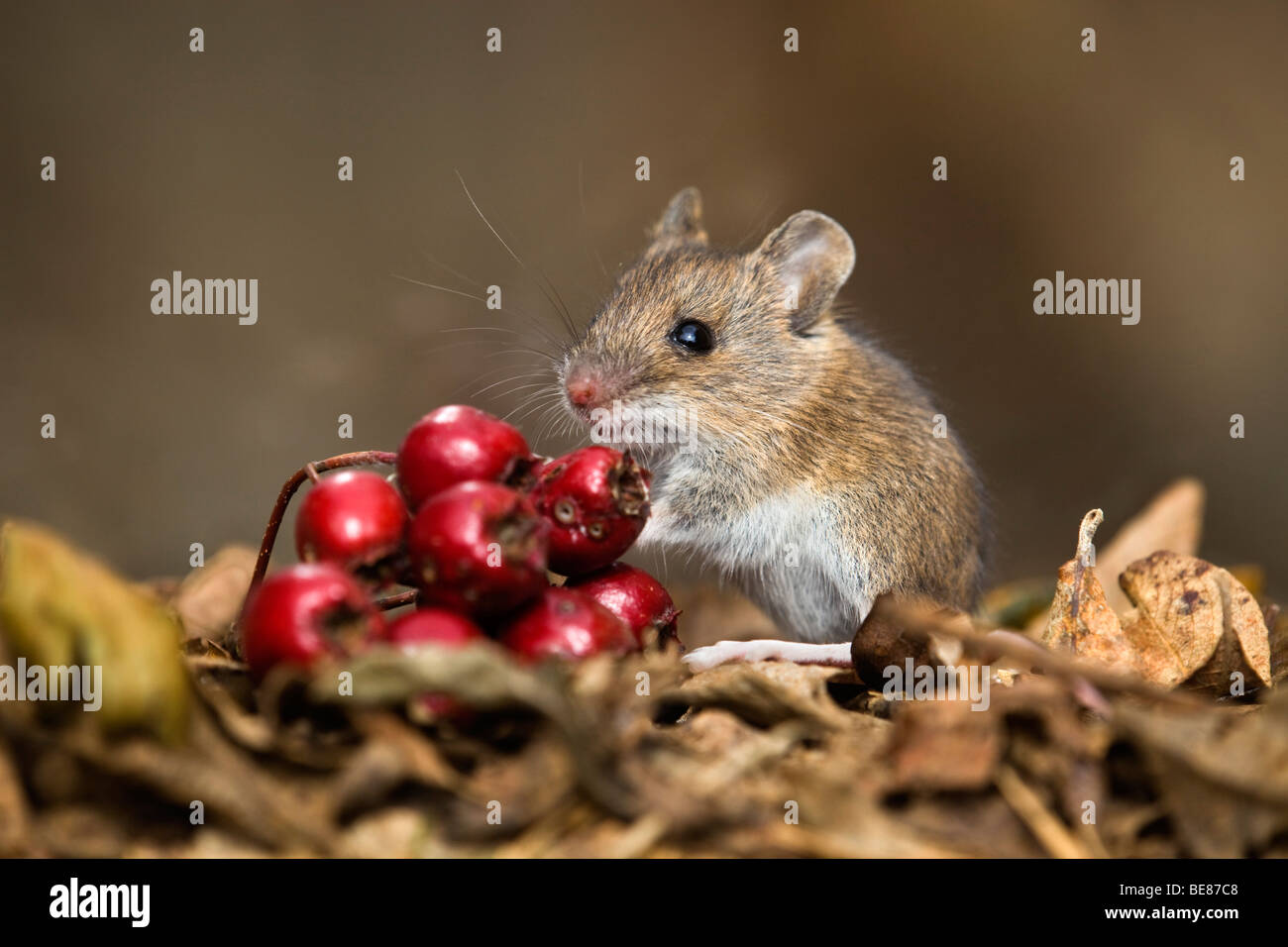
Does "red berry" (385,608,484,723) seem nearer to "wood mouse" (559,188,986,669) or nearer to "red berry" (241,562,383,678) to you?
"red berry" (241,562,383,678)

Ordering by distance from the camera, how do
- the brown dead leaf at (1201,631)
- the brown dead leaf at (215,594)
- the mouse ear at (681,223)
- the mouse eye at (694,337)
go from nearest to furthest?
the brown dead leaf at (1201,631) → the brown dead leaf at (215,594) → the mouse eye at (694,337) → the mouse ear at (681,223)

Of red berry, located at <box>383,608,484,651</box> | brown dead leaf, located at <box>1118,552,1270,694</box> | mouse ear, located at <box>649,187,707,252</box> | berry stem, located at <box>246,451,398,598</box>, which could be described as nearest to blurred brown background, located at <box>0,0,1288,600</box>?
mouse ear, located at <box>649,187,707,252</box>

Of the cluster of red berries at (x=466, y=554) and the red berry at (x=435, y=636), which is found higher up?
the cluster of red berries at (x=466, y=554)

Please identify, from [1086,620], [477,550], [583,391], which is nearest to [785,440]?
[583,391]

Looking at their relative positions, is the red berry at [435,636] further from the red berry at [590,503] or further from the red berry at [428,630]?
the red berry at [590,503]

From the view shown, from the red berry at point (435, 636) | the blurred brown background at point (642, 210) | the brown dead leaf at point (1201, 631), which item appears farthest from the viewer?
the blurred brown background at point (642, 210)

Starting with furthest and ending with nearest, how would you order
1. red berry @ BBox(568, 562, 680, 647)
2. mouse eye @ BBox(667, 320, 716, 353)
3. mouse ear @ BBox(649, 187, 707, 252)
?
mouse ear @ BBox(649, 187, 707, 252) < mouse eye @ BBox(667, 320, 716, 353) < red berry @ BBox(568, 562, 680, 647)

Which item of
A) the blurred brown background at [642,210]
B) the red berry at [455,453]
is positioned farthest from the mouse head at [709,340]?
the red berry at [455,453]
